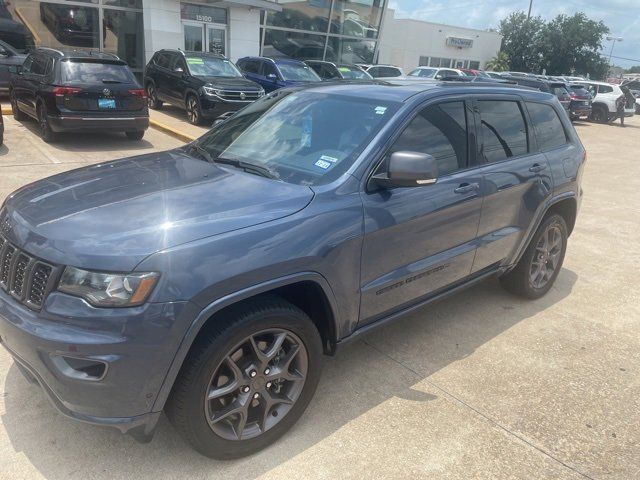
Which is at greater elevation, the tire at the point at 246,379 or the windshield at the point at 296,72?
the windshield at the point at 296,72

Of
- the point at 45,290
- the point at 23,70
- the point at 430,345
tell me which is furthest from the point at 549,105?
the point at 23,70

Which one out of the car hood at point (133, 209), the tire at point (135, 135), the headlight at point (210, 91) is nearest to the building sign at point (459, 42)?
the headlight at point (210, 91)

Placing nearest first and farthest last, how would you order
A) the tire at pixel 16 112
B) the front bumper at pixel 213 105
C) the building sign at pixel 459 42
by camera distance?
Result: the tire at pixel 16 112 → the front bumper at pixel 213 105 → the building sign at pixel 459 42

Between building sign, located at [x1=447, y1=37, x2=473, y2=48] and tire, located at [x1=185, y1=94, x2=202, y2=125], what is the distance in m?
37.0

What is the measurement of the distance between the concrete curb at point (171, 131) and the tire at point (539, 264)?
7440 mm

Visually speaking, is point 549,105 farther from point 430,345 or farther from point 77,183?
point 77,183

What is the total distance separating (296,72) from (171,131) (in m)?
5.12

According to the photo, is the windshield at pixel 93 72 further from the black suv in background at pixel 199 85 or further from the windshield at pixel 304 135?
the windshield at pixel 304 135

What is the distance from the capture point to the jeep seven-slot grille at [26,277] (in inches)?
88.8

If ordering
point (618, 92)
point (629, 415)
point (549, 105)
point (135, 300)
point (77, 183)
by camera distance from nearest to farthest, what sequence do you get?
point (135, 300)
point (77, 183)
point (629, 415)
point (549, 105)
point (618, 92)

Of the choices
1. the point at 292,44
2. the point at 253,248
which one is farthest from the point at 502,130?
the point at 292,44

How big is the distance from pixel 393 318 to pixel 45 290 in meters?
1.90

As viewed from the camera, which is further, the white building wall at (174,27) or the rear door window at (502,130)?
the white building wall at (174,27)

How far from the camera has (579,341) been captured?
4039 millimetres
